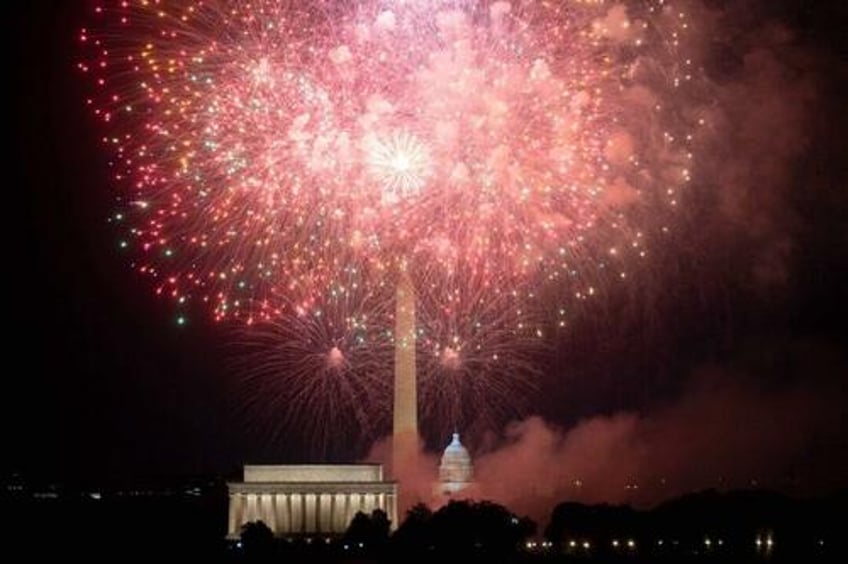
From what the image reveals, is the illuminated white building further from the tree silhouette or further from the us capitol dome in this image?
the tree silhouette

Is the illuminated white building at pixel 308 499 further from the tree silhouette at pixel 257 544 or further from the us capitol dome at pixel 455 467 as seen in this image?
the tree silhouette at pixel 257 544

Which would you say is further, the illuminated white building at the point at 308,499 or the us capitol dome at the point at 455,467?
the us capitol dome at the point at 455,467

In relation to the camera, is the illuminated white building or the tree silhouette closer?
the tree silhouette

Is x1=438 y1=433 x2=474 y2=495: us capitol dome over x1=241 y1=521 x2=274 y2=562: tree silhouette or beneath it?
over

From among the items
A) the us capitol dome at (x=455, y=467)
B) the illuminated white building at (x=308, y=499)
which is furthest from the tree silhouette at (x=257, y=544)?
the us capitol dome at (x=455, y=467)

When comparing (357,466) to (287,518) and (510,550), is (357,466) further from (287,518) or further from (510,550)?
(510,550)

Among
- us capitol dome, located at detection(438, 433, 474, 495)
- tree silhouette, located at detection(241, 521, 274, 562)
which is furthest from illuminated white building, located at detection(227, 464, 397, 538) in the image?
tree silhouette, located at detection(241, 521, 274, 562)

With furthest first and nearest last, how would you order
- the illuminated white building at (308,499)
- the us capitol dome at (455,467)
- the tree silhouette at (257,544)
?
the us capitol dome at (455,467), the illuminated white building at (308,499), the tree silhouette at (257,544)
